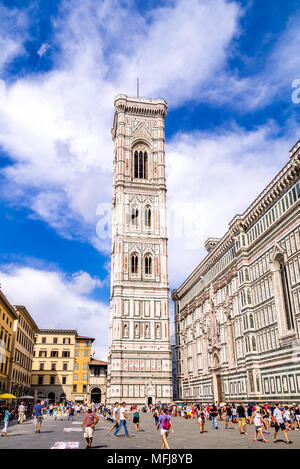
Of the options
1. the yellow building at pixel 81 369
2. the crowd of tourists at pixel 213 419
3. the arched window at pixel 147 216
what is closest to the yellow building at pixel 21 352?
the crowd of tourists at pixel 213 419

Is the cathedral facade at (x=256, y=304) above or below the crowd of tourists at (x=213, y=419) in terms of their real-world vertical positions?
above

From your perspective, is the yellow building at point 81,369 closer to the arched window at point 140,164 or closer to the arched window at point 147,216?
the arched window at point 147,216

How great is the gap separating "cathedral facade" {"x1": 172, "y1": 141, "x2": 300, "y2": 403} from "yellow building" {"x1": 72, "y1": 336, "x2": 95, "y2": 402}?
3531 centimetres

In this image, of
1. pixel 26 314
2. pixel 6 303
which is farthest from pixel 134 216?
pixel 6 303

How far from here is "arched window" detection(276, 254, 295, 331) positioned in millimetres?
33531

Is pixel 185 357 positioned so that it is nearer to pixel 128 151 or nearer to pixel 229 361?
pixel 229 361

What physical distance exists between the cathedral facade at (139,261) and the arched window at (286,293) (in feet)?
106

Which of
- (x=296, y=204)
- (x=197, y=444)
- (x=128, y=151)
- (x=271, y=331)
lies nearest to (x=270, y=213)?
(x=296, y=204)

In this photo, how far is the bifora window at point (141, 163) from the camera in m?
74.6

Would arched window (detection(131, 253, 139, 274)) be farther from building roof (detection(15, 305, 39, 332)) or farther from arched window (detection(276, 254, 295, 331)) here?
arched window (detection(276, 254, 295, 331))

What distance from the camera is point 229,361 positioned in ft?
148

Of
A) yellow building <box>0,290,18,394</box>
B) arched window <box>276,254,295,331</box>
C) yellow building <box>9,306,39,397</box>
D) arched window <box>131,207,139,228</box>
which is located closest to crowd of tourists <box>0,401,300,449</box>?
yellow building <box>0,290,18,394</box>

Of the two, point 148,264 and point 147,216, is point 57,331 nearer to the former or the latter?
point 148,264
